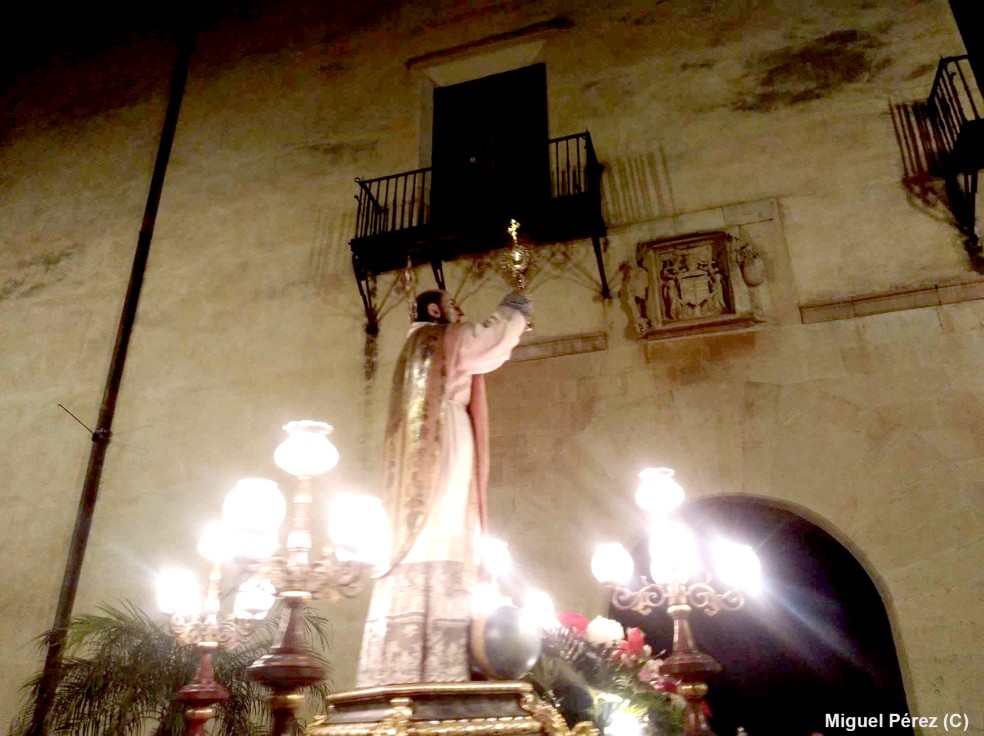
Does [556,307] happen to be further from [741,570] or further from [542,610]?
[741,570]

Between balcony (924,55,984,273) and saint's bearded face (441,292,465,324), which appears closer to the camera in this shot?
saint's bearded face (441,292,465,324)

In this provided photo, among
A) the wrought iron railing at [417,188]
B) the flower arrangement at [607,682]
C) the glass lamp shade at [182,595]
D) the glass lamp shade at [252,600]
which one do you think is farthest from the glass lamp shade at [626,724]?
the wrought iron railing at [417,188]

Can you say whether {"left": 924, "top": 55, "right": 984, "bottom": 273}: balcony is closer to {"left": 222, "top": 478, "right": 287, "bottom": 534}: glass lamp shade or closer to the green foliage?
{"left": 222, "top": 478, "right": 287, "bottom": 534}: glass lamp shade

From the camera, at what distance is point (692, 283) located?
252 inches

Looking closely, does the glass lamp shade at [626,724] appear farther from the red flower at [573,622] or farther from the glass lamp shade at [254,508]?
the glass lamp shade at [254,508]

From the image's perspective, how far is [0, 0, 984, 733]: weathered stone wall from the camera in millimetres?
5598

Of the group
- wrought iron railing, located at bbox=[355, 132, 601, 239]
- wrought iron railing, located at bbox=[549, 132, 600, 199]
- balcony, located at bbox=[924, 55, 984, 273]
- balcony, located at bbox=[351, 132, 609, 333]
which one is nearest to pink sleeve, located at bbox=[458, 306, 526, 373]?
balcony, located at bbox=[351, 132, 609, 333]

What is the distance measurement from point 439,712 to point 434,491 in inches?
36.1

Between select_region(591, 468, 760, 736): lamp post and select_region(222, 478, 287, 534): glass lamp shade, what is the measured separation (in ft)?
6.01

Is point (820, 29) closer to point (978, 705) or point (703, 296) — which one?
point (703, 296)

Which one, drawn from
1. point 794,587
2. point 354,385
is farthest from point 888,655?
point 354,385

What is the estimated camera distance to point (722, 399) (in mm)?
6012

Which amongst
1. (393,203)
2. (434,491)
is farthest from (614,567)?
(393,203)

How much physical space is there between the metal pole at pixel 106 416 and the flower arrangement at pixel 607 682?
14.3 feet
